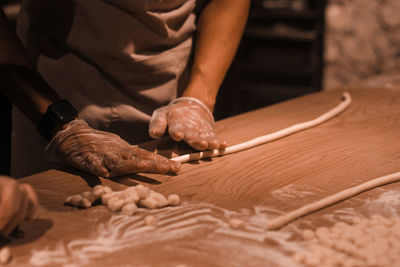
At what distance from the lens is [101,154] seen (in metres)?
1.19

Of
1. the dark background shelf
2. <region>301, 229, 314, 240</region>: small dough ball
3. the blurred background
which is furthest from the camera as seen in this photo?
the dark background shelf

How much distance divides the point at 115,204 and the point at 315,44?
3983mm

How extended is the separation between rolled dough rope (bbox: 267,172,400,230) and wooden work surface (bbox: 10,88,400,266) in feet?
0.05

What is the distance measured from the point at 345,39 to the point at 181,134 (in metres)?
3.66

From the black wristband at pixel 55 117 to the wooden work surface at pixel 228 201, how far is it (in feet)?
0.48

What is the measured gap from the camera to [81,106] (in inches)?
66.5

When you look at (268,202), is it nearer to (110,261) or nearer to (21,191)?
(110,261)

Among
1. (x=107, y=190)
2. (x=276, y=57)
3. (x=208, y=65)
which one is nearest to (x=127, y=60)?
(x=208, y=65)

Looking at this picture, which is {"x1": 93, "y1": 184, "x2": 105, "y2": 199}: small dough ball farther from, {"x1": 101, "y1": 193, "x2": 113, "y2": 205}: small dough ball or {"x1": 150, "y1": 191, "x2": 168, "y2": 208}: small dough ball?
{"x1": 150, "y1": 191, "x2": 168, "y2": 208}: small dough ball

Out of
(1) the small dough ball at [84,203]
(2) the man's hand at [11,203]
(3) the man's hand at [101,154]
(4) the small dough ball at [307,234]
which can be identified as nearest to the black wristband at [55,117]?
(3) the man's hand at [101,154]

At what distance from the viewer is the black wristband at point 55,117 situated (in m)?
1.29

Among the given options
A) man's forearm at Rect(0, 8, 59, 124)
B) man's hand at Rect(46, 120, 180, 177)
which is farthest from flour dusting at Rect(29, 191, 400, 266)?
man's forearm at Rect(0, 8, 59, 124)

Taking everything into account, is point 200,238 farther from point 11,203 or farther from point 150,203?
point 11,203

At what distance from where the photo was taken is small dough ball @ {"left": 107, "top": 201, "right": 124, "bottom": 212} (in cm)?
99
